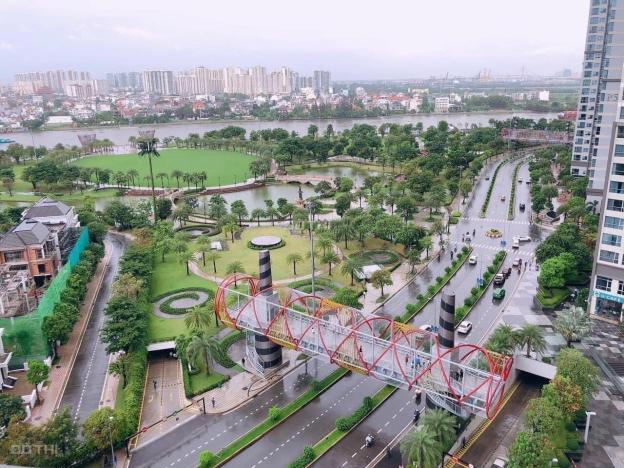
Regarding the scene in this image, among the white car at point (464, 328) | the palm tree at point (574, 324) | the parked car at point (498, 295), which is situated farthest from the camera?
the parked car at point (498, 295)

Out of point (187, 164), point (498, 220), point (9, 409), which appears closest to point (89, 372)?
Answer: point (9, 409)

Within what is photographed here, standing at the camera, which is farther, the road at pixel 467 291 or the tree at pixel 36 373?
the tree at pixel 36 373

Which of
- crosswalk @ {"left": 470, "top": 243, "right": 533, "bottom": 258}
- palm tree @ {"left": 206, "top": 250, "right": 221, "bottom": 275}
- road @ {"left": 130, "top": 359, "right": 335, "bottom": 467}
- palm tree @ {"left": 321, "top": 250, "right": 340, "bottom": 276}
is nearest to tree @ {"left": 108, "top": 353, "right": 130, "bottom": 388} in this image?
road @ {"left": 130, "top": 359, "right": 335, "bottom": 467}

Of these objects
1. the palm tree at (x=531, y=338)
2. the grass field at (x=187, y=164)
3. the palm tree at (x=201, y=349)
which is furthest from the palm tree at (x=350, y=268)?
the grass field at (x=187, y=164)

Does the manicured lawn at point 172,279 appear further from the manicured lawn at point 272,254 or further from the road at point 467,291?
the road at point 467,291

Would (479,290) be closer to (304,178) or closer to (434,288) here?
(434,288)

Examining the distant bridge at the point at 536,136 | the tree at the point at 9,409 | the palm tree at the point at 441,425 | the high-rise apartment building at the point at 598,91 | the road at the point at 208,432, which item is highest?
the high-rise apartment building at the point at 598,91
